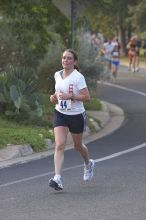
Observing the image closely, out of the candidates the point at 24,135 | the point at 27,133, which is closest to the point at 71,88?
the point at 24,135

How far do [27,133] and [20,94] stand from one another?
5.38 feet

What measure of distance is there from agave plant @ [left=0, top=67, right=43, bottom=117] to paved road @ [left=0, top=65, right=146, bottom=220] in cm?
176

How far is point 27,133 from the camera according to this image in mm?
13742

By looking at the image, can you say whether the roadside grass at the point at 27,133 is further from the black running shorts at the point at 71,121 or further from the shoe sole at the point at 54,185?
the shoe sole at the point at 54,185

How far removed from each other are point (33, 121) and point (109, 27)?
5069cm

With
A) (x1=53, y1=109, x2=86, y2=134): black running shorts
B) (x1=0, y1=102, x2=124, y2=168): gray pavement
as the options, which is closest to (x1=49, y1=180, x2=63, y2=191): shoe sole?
(x1=53, y1=109, x2=86, y2=134): black running shorts

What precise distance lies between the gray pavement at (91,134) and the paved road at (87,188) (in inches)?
14.5

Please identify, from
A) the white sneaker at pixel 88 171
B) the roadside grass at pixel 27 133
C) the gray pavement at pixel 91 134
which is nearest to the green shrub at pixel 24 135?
the roadside grass at pixel 27 133

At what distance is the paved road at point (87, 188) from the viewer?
25.3 feet

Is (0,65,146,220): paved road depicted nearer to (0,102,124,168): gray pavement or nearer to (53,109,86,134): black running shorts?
(0,102,124,168): gray pavement

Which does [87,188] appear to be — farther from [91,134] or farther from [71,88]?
[91,134]

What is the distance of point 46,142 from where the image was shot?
44.5 feet

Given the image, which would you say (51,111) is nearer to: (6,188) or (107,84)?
(6,188)

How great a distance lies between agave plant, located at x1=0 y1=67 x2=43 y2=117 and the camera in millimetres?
15070
